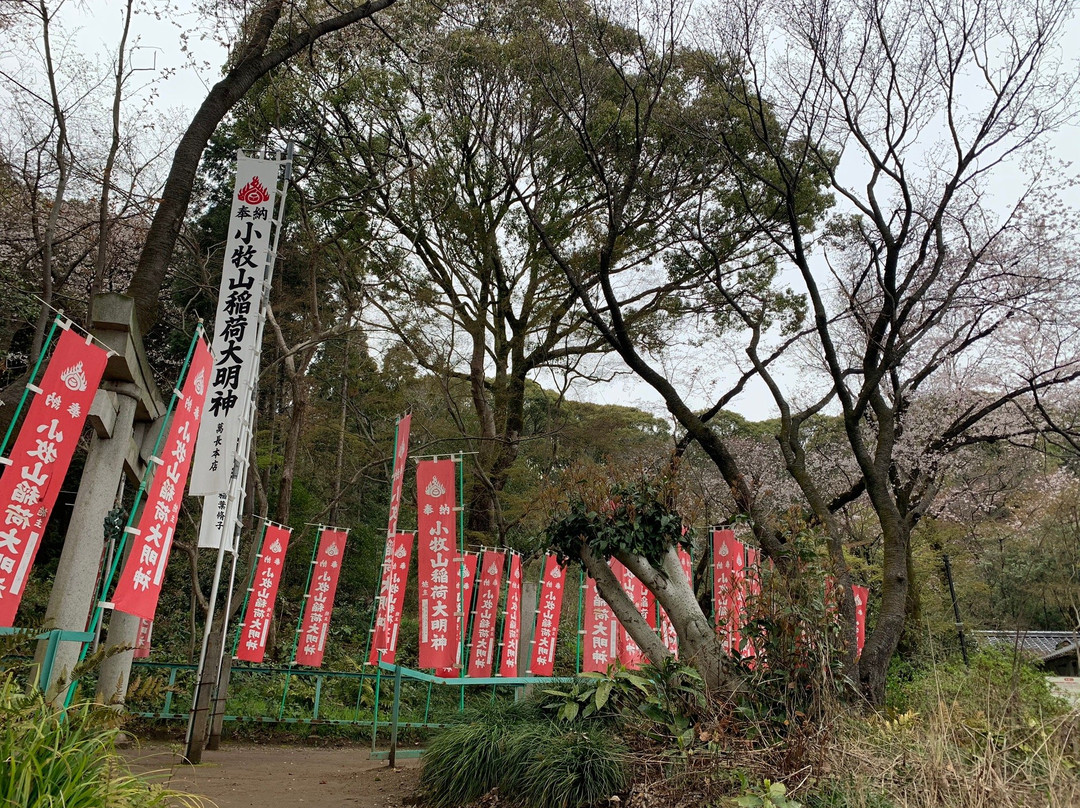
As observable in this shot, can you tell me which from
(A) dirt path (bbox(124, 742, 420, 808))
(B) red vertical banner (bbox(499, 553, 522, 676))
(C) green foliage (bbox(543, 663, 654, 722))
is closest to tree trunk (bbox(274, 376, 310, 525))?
(A) dirt path (bbox(124, 742, 420, 808))

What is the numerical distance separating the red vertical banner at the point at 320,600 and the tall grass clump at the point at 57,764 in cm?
844

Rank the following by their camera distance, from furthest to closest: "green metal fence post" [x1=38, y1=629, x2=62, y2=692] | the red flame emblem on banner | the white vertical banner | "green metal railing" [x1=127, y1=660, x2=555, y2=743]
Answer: "green metal railing" [x1=127, y1=660, x2=555, y2=743] < the red flame emblem on banner < the white vertical banner < "green metal fence post" [x1=38, y1=629, x2=62, y2=692]

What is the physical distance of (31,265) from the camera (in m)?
12.4

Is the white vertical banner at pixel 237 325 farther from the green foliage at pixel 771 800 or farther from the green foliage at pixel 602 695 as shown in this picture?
the green foliage at pixel 771 800

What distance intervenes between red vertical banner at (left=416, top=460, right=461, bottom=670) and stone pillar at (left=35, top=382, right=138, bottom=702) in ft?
10.3

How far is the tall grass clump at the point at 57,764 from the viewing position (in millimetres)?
2330

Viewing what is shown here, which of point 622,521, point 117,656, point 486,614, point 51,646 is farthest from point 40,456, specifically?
point 486,614

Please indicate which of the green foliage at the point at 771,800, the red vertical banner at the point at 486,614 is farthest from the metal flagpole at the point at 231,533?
the green foliage at the point at 771,800

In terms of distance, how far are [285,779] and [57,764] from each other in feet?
18.4

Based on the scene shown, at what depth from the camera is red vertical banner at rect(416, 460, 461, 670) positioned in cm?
809

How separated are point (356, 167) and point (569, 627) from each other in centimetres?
1114

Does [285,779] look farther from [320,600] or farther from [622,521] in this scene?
[622,521]

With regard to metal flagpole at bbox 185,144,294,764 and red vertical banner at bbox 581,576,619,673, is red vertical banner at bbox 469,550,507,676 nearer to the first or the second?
red vertical banner at bbox 581,576,619,673

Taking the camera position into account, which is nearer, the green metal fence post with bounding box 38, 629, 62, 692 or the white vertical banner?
the green metal fence post with bounding box 38, 629, 62, 692
